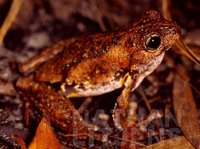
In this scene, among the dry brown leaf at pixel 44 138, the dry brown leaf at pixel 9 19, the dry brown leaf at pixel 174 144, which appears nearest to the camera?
the dry brown leaf at pixel 44 138

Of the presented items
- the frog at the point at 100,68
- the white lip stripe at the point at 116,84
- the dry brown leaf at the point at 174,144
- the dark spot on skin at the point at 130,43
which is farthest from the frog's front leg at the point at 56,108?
the dark spot on skin at the point at 130,43

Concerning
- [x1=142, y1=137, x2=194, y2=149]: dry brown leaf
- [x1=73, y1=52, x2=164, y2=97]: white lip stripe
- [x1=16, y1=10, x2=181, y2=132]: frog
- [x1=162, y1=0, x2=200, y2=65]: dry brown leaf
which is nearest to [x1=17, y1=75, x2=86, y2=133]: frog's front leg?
[x1=16, y1=10, x2=181, y2=132]: frog

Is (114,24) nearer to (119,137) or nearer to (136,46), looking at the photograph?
(136,46)

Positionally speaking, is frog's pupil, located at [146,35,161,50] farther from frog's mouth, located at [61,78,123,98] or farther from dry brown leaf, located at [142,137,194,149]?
dry brown leaf, located at [142,137,194,149]

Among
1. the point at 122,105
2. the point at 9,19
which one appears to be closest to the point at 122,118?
the point at 122,105

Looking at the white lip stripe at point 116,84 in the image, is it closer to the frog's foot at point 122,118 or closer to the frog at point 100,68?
the frog at point 100,68

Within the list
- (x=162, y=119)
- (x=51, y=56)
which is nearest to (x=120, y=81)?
(x=162, y=119)
